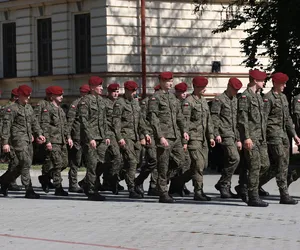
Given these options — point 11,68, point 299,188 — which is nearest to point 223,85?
point 11,68

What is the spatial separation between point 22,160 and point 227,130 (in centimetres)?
328

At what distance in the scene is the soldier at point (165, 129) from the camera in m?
18.4

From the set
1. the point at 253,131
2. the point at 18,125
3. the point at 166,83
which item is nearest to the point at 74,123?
the point at 18,125

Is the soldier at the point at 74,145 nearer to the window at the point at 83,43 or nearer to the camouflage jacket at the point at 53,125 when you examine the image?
the camouflage jacket at the point at 53,125

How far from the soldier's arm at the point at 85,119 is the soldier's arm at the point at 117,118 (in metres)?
0.42

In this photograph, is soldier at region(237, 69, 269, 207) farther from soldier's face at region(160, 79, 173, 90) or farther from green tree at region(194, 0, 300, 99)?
green tree at region(194, 0, 300, 99)

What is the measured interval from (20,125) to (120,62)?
65.1 ft

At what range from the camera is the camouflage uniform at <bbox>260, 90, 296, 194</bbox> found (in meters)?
18.0

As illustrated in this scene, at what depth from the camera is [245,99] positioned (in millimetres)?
17750

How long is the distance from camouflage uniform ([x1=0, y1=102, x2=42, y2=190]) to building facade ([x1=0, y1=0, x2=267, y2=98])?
19291 millimetres

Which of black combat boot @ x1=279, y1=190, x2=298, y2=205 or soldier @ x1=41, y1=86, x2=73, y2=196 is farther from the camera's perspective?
soldier @ x1=41, y1=86, x2=73, y2=196

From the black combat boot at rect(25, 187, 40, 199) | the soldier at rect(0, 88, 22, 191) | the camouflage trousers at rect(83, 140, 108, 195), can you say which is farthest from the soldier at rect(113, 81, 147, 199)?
the soldier at rect(0, 88, 22, 191)

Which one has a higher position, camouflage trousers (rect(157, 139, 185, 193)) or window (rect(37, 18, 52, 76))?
window (rect(37, 18, 52, 76))

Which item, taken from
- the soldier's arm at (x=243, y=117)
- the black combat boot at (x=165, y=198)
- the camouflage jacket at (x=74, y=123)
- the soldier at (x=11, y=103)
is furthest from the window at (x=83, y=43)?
the soldier's arm at (x=243, y=117)
